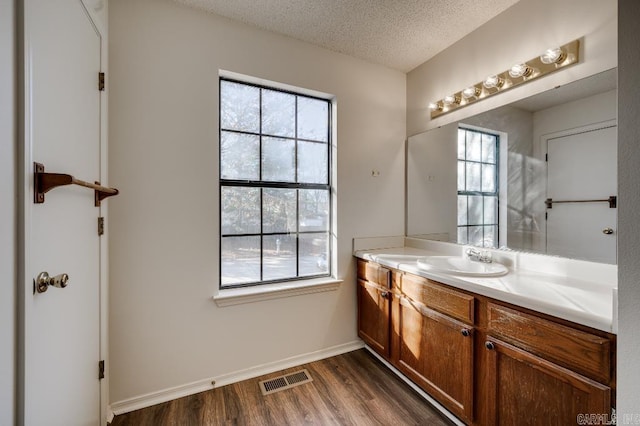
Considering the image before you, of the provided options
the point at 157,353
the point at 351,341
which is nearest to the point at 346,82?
the point at 351,341

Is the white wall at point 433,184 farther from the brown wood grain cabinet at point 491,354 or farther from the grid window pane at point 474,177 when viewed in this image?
the brown wood grain cabinet at point 491,354

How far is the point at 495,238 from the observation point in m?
1.90

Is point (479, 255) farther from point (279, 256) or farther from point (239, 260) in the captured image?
point (239, 260)

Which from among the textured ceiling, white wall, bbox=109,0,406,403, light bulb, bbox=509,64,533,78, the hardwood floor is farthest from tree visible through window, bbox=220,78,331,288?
light bulb, bbox=509,64,533,78

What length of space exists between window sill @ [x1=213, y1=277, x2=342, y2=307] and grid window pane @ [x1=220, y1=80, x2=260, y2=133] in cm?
118

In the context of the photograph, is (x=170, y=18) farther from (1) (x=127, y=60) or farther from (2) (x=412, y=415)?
(2) (x=412, y=415)

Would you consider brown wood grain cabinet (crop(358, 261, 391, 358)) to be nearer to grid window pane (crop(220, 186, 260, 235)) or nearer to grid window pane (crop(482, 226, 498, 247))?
grid window pane (crop(482, 226, 498, 247))

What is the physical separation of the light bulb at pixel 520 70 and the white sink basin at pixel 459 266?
120 cm

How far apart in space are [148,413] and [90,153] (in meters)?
1.53

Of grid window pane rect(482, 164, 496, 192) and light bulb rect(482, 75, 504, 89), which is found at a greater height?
light bulb rect(482, 75, 504, 89)

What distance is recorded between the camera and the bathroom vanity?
39.0 inches

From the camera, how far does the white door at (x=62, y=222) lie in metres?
0.83

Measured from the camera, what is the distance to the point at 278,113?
2.14 metres

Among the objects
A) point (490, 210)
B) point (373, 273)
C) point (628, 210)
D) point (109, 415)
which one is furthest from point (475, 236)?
point (109, 415)
